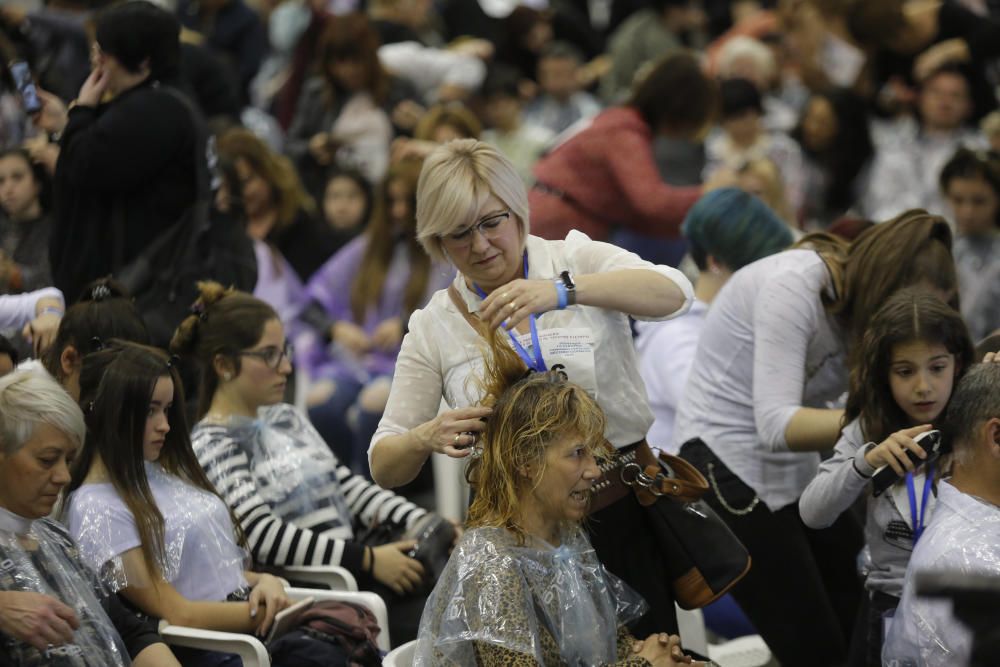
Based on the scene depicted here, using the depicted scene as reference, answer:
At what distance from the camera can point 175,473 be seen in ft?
12.4

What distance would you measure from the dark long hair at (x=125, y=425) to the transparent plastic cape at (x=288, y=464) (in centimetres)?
50

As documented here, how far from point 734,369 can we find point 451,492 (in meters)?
2.25

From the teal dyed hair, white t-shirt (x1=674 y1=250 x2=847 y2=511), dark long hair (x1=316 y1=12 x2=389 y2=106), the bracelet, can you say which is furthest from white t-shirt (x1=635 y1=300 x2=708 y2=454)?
dark long hair (x1=316 y1=12 x2=389 y2=106)

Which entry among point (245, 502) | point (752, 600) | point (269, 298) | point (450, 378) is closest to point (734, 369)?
point (752, 600)

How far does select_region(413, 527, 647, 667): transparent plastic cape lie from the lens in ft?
9.72

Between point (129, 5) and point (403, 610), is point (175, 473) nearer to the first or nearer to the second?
point (403, 610)

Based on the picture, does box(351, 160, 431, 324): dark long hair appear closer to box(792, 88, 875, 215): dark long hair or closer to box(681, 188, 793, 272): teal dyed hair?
box(681, 188, 793, 272): teal dyed hair

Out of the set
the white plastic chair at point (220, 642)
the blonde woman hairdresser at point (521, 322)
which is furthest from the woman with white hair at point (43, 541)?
the blonde woman hairdresser at point (521, 322)

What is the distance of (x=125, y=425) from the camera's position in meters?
3.61

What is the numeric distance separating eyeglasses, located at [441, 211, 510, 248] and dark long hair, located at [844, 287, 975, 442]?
953 millimetres

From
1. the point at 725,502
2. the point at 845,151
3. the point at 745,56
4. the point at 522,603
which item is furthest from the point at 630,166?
the point at 745,56

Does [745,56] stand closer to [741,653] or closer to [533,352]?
[741,653]

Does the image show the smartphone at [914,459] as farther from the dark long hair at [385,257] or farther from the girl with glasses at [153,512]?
the dark long hair at [385,257]

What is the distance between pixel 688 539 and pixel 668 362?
1477 mm
